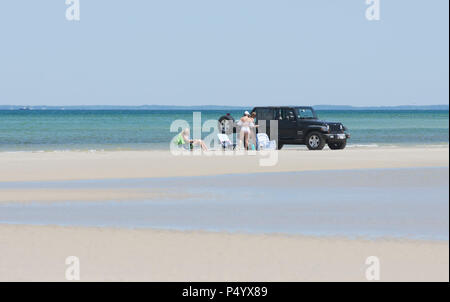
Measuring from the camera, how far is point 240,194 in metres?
16.2

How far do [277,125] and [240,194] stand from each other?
1785cm

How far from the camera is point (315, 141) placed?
34.2m

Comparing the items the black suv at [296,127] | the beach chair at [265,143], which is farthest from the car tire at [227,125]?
the beach chair at [265,143]

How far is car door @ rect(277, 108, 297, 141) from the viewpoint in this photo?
111 ft

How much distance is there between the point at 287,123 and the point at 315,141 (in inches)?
50.8

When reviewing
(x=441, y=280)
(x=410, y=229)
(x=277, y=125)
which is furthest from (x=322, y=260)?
(x=277, y=125)

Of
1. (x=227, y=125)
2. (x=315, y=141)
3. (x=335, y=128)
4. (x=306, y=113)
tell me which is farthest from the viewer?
(x=335, y=128)

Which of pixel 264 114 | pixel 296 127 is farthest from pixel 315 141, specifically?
pixel 264 114

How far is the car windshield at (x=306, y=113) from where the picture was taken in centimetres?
3416

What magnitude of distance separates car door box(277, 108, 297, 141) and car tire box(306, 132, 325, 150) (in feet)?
1.91

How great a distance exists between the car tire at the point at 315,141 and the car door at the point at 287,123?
0.58 m

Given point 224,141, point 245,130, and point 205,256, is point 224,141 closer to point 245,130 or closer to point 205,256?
A: point 245,130

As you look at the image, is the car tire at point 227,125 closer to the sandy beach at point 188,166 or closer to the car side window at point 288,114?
the car side window at point 288,114
